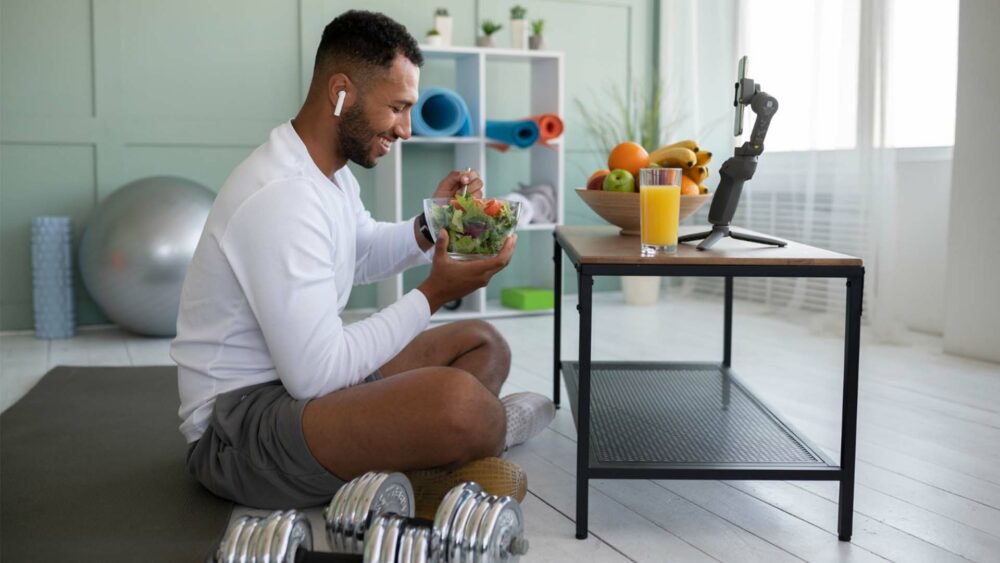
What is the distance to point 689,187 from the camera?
216 cm

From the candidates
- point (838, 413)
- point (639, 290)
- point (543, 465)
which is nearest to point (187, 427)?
point (543, 465)

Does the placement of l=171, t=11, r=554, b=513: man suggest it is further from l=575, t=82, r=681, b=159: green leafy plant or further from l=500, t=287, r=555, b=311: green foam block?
l=575, t=82, r=681, b=159: green leafy plant

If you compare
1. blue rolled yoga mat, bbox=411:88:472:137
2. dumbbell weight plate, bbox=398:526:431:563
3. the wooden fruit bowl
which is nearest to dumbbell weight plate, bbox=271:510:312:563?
dumbbell weight plate, bbox=398:526:431:563

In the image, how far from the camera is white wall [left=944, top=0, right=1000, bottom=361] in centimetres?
315

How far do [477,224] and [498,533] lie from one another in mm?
598

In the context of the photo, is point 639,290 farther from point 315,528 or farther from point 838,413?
point 315,528

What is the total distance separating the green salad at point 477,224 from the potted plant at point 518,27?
2.80m

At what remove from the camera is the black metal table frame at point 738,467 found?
1646mm

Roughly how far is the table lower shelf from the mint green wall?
7.48 feet

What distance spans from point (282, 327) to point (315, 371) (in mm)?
100

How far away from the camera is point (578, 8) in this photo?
15.9ft

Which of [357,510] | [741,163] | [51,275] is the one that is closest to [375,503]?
[357,510]

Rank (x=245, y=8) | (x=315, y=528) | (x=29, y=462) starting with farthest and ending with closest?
(x=245, y=8) < (x=29, y=462) < (x=315, y=528)

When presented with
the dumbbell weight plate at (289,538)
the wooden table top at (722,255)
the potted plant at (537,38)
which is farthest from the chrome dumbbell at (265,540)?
the potted plant at (537,38)
